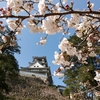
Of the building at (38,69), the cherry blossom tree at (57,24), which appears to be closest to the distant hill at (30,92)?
the building at (38,69)

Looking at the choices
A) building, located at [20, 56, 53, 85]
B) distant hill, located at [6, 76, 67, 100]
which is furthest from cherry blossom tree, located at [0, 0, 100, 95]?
building, located at [20, 56, 53, 85]

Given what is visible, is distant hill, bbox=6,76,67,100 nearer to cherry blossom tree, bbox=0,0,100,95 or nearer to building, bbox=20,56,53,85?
building, bbox=20,56,53,85

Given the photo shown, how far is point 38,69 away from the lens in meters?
52.1

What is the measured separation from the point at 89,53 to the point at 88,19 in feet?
1.79

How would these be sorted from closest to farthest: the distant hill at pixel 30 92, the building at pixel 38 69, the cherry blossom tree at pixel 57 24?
the cherry blossom tree at pixel 57 24 → the distant hill at pixel 30 92 → the building at pixel 38 69

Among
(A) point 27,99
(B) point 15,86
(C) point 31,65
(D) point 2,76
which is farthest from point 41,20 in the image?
(C) point 31,65

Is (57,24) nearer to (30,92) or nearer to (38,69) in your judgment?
(30,92)

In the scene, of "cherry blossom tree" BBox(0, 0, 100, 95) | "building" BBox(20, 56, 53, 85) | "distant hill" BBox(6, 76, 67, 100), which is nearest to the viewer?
"cherry blossom tree" BBox(0, 0, 100, 95)

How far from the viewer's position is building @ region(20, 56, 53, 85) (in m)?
47.2

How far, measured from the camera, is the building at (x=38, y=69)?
47.2 m

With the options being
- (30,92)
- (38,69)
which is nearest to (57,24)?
(30,92)

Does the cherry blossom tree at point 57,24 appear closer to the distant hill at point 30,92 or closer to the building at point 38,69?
the distant hill at point 30,92

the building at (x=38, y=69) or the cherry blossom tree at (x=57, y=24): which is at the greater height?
the building at (x=38, y=69)

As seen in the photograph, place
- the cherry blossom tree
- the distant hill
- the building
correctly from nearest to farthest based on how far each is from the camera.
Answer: the cherry blossom tree < the distant hill < the building
